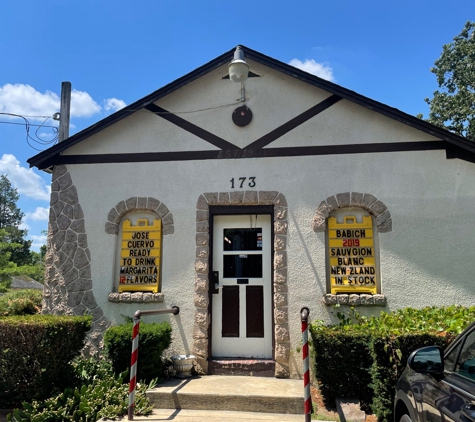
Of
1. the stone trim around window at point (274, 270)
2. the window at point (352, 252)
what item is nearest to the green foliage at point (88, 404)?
the stone trim around window at point (274, 270)

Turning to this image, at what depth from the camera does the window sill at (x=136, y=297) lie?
6.79m

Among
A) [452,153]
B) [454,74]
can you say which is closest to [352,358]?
[452,153]

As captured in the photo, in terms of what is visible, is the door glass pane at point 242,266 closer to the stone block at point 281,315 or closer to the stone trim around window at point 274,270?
the stone trim around window at point 274,270

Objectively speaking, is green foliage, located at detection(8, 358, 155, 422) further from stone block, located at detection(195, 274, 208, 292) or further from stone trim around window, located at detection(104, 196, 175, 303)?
stone block, located at detection(195, 274, 208, 292)

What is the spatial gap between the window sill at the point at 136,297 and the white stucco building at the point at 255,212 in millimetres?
23

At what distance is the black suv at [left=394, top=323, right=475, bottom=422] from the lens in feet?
A: 7.58

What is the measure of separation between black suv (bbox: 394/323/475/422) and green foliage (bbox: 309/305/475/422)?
55.0 inches

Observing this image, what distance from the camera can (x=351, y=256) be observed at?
6598 millimetres

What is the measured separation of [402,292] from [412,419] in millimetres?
3661

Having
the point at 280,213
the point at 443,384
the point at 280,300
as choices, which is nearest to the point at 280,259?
the point at 280,300

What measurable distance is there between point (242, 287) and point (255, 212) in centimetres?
123

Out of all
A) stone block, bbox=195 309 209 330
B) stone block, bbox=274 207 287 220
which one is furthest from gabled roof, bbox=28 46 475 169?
stone block, bbox=195 309 209 330

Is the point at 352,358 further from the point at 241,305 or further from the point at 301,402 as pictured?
the point at 241,305

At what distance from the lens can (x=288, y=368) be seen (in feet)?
20.7
